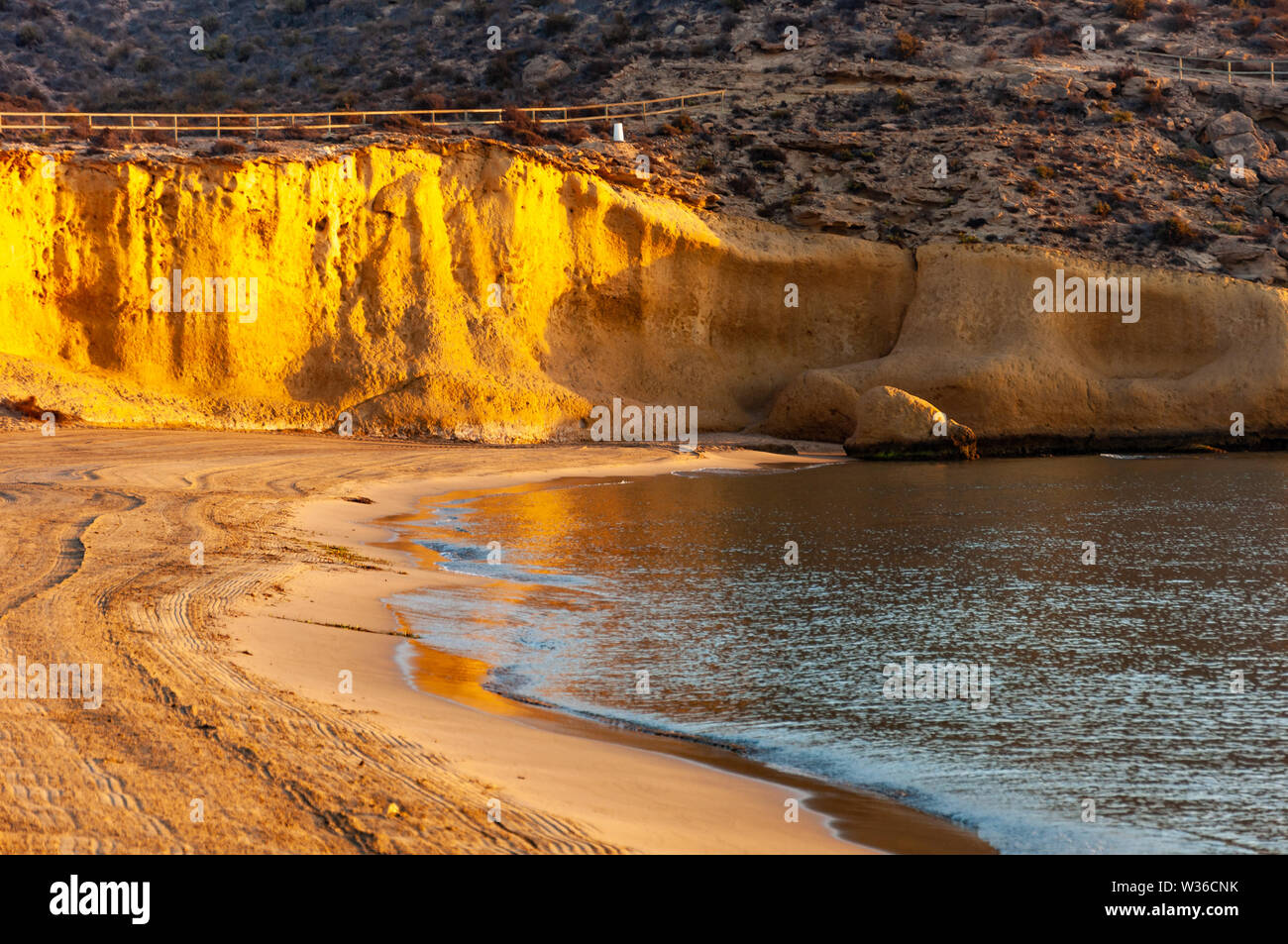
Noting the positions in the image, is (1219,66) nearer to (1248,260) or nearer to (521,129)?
(1248,260)

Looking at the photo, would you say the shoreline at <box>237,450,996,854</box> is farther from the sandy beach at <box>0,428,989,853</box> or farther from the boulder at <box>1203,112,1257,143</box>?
the boulder at <box>1203,112,1257,143</box>

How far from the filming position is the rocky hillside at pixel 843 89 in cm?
3981

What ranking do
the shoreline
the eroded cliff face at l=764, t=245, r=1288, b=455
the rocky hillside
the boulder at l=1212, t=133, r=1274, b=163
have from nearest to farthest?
the shoreline < the eroded cliff face at l=764, t=245, r=1288, b=455 < the rocky hillside < the boulder at l=1212, t=133, r=1274, b=163

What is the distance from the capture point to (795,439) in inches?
1412

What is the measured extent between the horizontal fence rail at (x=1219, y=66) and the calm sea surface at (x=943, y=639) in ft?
109

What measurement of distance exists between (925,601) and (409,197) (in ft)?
79.1

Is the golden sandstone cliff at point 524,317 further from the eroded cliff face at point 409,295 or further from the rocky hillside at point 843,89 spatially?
the rocky hillside at point 843,89

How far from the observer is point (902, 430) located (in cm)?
3256

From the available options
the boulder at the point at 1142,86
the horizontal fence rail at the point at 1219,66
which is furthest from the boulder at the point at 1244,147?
the horizontal fence rail at the point at 1219,66

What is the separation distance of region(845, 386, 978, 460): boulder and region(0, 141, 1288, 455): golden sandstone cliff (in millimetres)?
492

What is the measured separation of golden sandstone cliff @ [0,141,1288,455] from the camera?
1216 inches

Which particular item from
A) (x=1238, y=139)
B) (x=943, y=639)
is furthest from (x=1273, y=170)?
(x=943, y=639)

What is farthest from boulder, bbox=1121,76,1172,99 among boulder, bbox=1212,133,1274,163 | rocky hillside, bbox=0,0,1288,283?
boulder, bbox=1212,133,1274,163
